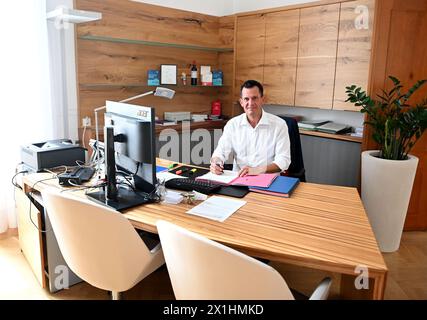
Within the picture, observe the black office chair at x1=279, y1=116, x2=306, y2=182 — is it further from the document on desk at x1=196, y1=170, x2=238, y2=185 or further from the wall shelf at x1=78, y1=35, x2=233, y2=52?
the wall shelf at x1=78, y1=35, x2=233, y2=52

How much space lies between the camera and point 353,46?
326 cm

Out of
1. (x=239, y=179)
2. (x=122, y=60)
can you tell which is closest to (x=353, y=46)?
(x=239, y=179)

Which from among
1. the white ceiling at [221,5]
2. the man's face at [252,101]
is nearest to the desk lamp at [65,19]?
the white ceiling at [221,5]

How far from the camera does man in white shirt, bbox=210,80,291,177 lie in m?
2.65

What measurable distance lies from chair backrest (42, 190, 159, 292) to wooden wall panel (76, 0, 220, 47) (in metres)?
2.16

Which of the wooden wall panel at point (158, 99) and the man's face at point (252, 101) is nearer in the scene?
the man's face at point (252, 101)

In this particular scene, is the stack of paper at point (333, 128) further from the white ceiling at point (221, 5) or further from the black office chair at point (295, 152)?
the white ceiling at point (221, 5)

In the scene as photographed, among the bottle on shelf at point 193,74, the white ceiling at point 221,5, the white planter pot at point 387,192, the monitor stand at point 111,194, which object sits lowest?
the white planter pot at point 387,192

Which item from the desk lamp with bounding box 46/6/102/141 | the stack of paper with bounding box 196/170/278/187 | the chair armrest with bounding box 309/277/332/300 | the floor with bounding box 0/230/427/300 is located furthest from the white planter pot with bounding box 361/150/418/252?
the desk lamp with bounding box 46/6/102/141

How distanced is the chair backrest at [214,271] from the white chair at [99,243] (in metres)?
0.26

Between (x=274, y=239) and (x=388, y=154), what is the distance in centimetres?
193

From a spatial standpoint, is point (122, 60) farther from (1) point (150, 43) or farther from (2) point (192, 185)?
(2) point (192, 185)

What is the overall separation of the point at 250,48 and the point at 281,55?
1.32 ft

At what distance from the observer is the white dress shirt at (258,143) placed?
271 centimetres
